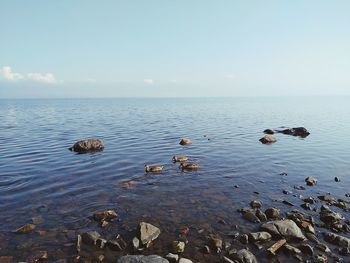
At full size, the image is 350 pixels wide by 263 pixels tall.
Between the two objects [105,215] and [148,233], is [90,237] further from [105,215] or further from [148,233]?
[148,233]

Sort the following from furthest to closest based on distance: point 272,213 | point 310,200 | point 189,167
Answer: point 189,167, point 310,200, point 272,213

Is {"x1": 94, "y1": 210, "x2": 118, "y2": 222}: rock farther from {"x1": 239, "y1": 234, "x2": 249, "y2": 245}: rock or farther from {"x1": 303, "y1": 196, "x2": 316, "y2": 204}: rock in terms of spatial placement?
{"x1": 303, "y1": 196, "x2": 316, "y2": 204}: rock

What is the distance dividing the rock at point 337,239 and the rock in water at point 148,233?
7.77 meters

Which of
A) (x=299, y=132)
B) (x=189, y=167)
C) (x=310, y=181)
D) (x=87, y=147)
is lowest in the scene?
(x=299, y=132)

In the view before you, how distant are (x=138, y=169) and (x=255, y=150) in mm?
15215

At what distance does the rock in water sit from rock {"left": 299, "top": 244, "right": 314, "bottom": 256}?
250 inches

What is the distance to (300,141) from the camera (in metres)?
40.1

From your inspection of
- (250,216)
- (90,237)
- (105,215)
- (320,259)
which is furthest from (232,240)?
(105,215)

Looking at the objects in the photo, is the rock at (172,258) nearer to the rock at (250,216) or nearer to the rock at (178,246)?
the rock at (178,246)

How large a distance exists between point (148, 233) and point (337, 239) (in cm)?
846

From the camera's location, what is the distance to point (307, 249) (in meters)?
12.1

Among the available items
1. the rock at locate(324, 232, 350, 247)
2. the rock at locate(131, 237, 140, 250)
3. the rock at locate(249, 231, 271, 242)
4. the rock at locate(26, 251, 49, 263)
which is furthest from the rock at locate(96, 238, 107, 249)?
the rock at locate(324, 232, 350, 247)

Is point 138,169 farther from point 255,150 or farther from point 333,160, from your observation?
point 333,160

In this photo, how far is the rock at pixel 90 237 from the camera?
1262 centimetres
